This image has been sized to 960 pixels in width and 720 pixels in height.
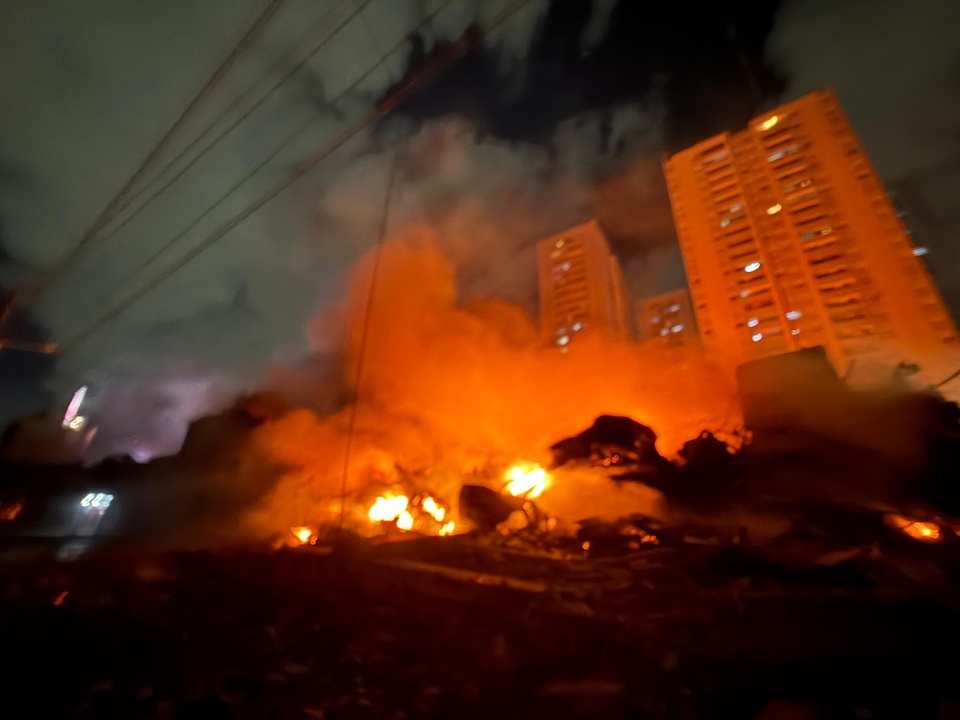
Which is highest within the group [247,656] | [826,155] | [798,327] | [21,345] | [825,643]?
[826,155]

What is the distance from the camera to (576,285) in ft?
132

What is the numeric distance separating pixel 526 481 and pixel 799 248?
73.6 ft

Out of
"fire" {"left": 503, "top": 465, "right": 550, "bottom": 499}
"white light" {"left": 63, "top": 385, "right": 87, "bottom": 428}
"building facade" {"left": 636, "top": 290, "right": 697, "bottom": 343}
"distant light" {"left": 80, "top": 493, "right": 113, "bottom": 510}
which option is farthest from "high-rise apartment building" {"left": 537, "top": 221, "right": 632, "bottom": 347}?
"white light" {"left": 63, "top": 385, "right": 87, "bottom": 428}

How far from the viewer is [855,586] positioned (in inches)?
270

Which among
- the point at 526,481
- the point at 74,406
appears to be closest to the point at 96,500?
the point at 74,406

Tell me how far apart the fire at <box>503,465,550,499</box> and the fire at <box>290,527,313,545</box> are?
274 inches

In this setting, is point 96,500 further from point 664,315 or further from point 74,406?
point 664,315

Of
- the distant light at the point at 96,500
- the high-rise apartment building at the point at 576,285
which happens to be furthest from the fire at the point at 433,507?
the high-rise apartment building at the point at 576,285

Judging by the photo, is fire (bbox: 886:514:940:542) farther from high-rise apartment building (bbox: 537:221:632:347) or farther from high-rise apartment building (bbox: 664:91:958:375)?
high-rise apartment building (bbox: 537:221:632:347)

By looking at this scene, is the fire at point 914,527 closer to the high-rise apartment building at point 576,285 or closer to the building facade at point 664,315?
the high-rise apartment building at point 576,285

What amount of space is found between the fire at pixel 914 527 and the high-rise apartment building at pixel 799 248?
17.1 metres

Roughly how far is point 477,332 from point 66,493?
2284 centimetres

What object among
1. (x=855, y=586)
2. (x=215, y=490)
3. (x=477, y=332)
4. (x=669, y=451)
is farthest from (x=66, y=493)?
(x=855, y=586)

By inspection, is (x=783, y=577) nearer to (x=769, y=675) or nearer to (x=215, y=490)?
(x=769, y=675)
